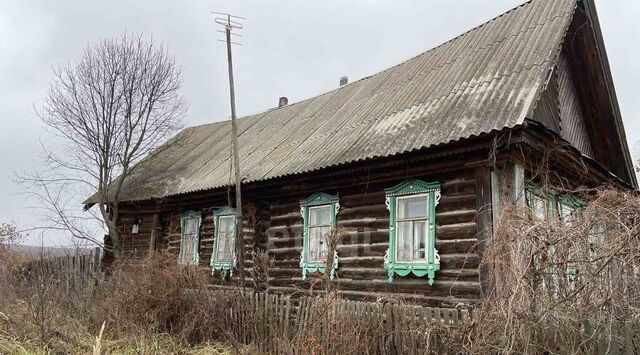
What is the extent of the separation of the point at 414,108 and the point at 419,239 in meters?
2.56

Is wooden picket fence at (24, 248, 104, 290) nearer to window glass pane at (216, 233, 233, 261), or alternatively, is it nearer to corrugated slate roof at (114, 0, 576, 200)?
corrugated slate roof at (114, 0, 576, 200)

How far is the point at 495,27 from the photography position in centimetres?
1041

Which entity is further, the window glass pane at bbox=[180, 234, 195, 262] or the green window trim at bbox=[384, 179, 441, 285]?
the window glass pane at bbox=[180, 234, 195, 262]

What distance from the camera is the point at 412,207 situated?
8.08 m

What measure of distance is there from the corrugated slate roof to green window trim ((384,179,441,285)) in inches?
27.1

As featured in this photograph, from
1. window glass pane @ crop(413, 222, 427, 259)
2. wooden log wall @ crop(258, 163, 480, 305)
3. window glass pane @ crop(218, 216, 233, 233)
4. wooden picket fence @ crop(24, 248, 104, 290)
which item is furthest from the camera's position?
wooden picket fence @ crop(24, 248, 104, 290)

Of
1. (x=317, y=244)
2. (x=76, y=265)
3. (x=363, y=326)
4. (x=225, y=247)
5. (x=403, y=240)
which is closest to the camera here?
(x=363, y=326)

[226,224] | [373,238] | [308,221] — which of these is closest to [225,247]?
[226,224]

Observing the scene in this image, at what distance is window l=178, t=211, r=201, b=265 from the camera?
1274 cm

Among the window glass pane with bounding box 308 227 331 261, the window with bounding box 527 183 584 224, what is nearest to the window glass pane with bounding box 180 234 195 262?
the window glass pane with bounding box 308 227 331 261

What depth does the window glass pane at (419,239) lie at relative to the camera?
779 centimetres

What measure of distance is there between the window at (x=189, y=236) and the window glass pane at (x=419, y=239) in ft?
21.5

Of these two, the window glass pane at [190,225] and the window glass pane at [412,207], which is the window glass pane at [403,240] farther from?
the window glass pane at [190,225]

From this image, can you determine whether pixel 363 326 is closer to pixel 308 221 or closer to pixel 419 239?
pixel 419 239
